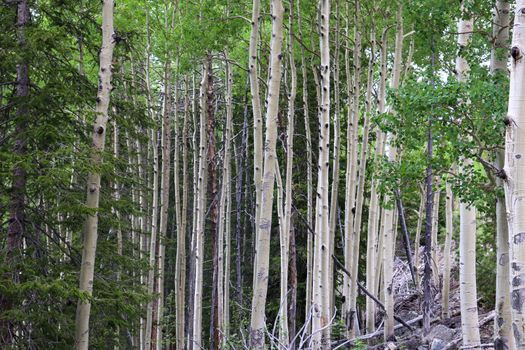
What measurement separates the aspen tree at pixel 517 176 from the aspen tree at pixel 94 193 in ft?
14.6

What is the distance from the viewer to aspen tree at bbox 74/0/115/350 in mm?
7000

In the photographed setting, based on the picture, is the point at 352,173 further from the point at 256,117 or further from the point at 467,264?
the point at 467,264

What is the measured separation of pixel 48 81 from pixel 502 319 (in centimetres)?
621

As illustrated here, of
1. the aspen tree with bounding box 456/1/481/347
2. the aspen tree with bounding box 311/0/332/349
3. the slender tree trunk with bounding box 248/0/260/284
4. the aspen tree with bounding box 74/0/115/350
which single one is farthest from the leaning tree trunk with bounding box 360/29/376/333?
the aspen tree with bounding box 74/0/115/350

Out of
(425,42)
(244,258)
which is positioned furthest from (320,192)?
(244,258)

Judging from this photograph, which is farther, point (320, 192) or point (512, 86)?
point (320, 192)

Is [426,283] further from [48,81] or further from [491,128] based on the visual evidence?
[48,81]

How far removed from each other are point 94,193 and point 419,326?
926 centimetres

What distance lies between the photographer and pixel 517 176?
415cm

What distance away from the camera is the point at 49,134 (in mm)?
6734

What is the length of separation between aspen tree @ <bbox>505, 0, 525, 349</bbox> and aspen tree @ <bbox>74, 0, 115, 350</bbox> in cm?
445

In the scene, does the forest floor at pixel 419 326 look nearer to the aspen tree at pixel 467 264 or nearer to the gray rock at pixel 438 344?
the gray rock at pixel 438 344

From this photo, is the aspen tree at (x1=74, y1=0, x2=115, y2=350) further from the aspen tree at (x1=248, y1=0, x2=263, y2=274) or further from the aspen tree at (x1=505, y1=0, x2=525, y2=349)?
the aspen tree at (x1=505, y1=0, x2=525, y2=349)

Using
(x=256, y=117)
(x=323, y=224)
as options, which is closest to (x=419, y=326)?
(x=323, y=224)
